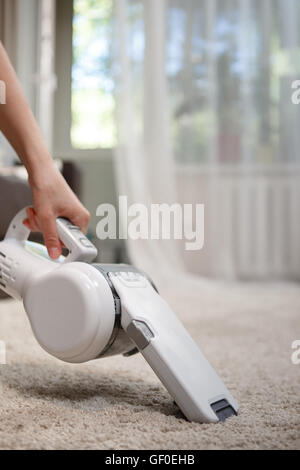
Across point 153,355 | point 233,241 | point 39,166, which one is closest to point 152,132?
→ point 233,241

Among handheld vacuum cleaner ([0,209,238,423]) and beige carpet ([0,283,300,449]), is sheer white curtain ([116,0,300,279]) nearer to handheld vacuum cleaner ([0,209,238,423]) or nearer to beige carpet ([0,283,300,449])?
beige carpet ([0,283,300,449])

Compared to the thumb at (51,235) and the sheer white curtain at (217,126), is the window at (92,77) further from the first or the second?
the thumb at (51,235)

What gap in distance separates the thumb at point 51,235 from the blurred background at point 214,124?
1.87 meters

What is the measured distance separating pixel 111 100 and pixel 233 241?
3.59ft

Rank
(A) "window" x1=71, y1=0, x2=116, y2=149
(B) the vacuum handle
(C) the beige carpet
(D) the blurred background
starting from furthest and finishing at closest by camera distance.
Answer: (A) "window" x1=71, y1=0, x2=116, y2=149 → (D) the blurred background → (B) the vacuum handle → (C) the beige carpet

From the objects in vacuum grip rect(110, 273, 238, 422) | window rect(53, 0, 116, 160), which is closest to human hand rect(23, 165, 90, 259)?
vacuum grip rect(110, 273, 238, 422)

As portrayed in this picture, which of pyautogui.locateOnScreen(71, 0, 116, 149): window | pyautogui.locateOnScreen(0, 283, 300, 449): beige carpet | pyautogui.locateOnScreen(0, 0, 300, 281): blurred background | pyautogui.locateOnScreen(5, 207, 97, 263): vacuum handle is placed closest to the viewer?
pyautogui.locateOnScreen(0, 283, 300, 449): beige carpet

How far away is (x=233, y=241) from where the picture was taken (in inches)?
108

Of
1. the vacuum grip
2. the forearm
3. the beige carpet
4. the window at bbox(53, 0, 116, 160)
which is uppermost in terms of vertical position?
the window at bbox(53, 0, 116, 160)

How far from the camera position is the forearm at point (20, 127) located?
81cm

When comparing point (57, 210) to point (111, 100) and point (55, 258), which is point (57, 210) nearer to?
point (55, 258)

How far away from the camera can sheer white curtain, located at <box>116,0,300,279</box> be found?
270 cm

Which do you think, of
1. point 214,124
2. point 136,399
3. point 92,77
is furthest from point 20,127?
point 92,77

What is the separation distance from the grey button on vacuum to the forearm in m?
0.28
